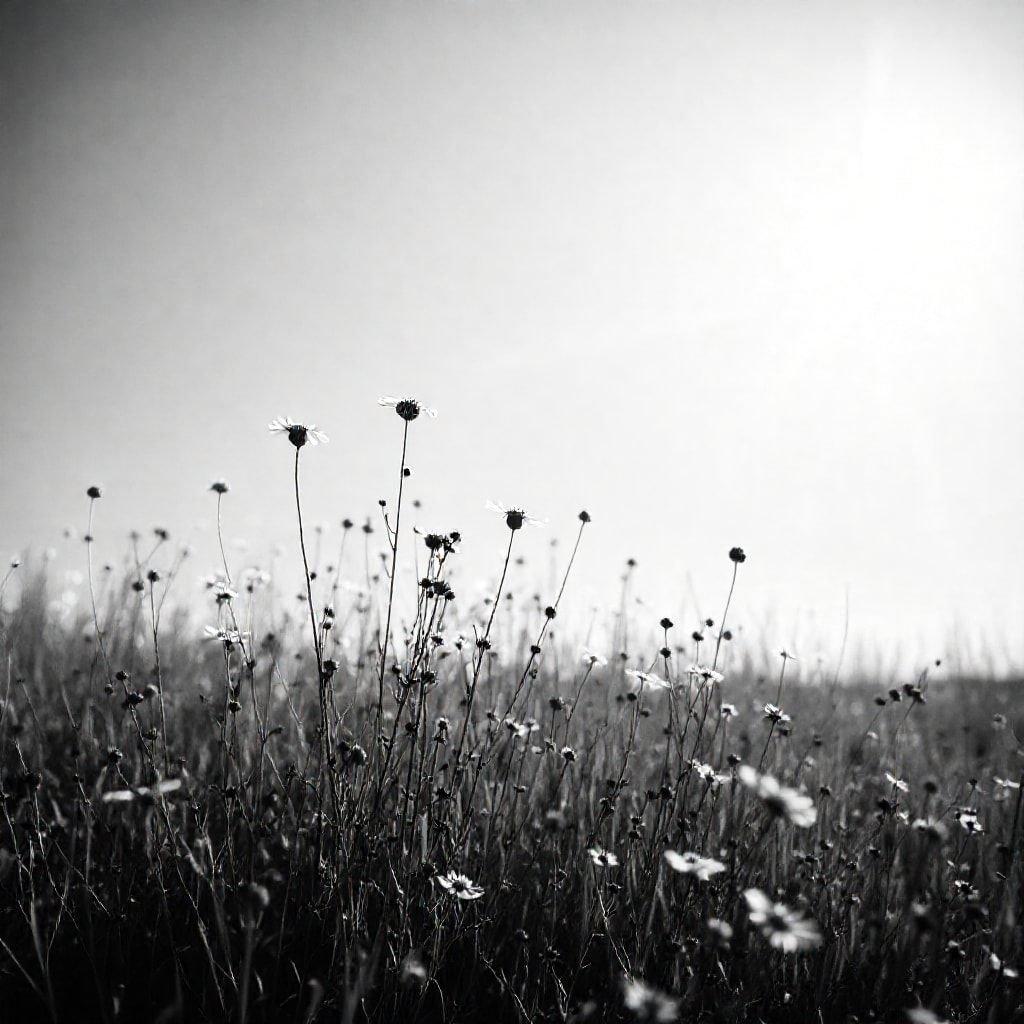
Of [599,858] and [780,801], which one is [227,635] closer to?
[599,858]

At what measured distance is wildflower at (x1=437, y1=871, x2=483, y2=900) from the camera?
6.02ft

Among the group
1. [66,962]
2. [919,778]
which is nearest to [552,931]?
[66,962]

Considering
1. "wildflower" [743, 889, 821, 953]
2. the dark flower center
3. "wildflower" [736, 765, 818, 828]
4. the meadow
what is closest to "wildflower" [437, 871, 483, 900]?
the meadow

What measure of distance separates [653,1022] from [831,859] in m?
2.40

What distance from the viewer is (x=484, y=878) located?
2443mm

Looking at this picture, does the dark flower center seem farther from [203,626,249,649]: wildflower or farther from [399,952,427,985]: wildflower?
[399,952,427,985]: wildflower

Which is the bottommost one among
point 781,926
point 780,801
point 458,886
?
point 458,886

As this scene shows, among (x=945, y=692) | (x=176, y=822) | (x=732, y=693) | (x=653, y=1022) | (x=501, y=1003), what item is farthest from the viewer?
(x=945, y=692)

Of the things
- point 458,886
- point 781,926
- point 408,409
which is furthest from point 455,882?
point 408,409

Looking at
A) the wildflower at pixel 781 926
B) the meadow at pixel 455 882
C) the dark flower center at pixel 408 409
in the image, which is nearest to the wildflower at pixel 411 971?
the meadow at pixel 455 882

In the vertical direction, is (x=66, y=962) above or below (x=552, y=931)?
below

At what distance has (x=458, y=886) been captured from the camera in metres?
2.02

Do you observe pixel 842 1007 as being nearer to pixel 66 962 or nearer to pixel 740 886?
pixel 740 886

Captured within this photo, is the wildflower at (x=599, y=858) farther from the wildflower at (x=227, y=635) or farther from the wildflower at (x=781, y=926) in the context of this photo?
the wildflower at (x=227, y=635)
